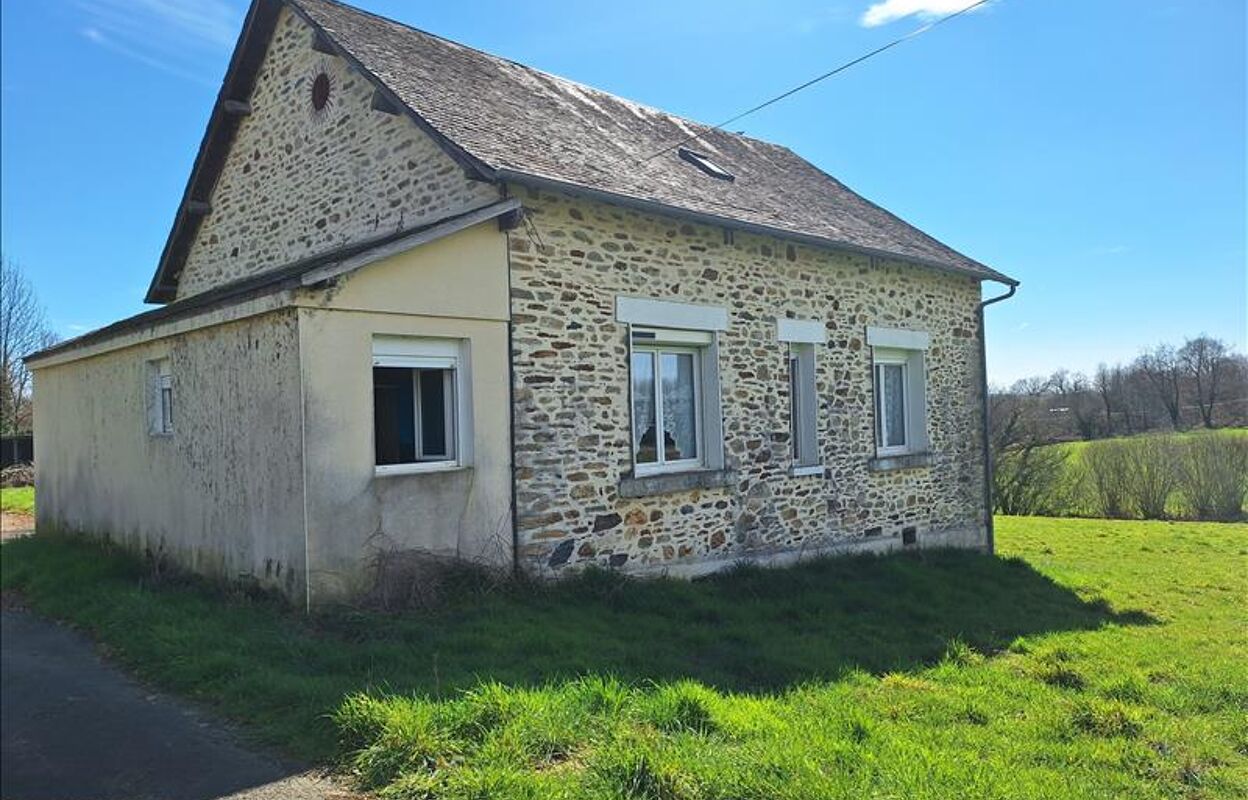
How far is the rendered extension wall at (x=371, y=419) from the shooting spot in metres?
6.66

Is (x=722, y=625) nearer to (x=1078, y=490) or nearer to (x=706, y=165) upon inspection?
(x=706, y=165)

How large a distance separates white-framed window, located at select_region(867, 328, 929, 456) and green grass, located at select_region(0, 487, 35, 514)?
45.8 feet

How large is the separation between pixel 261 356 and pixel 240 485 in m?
1.21

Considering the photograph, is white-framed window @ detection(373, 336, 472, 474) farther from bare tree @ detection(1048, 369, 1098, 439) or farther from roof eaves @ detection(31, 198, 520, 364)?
bare tree @ detection(1048, 369, 1098, 439)

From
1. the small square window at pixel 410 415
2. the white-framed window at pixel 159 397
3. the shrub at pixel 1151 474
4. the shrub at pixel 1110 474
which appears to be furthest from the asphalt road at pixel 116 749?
the shrub at pixel 1110 474

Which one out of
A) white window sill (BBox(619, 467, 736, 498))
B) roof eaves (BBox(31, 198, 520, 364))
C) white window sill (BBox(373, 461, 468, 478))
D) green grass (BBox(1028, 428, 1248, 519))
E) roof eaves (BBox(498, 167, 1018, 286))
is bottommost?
green grass (BBox(1028, 428, 1248, 519))

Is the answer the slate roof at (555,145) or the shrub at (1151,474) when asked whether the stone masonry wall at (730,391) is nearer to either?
the slate roof at (555,145)

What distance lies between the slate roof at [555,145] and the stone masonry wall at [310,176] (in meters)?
0.33

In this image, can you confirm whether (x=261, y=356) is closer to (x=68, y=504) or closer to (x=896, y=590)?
(x=68, y=504)

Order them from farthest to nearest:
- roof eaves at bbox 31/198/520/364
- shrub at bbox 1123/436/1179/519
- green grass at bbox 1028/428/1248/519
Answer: green grass at bbox 1028/428/1248/519 < shrub at bbox 1123/436/1179/519 < roof eaves at bbox 31/198/520/364

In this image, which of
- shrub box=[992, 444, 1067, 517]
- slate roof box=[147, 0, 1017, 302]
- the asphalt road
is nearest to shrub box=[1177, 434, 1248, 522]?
slate roof box=[147, 0, 1017, 302]

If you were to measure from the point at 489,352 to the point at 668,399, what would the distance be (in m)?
2.51

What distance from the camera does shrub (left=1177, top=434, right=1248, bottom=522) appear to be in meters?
8.62

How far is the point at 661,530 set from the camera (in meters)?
8.87
